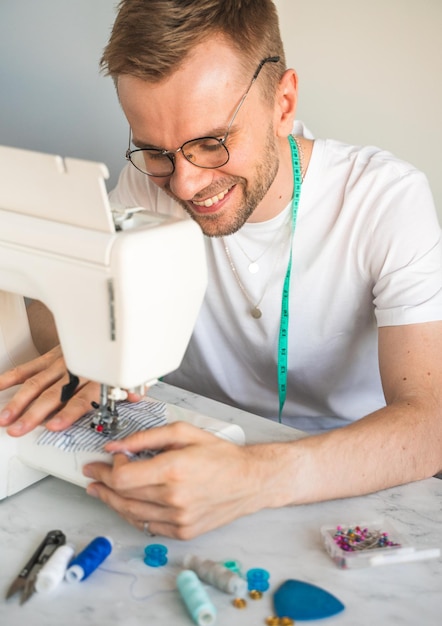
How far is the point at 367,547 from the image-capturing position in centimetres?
134

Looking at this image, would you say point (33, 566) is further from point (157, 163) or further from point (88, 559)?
point (157, 163)

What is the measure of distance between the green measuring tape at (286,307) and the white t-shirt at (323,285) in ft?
0.05

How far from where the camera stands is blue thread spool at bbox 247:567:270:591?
125cm

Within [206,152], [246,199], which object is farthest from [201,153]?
[246,199]

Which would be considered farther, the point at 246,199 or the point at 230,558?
the point at 246,199

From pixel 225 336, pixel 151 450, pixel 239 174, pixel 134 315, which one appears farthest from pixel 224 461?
pixel 225 336

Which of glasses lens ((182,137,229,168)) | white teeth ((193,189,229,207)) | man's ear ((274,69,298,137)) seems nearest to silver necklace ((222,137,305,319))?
man's ear ((274,69,298,137))

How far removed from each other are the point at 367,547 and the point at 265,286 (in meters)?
0.96

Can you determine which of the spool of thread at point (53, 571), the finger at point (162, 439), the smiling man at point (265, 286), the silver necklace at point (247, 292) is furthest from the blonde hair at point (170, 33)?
the spool of thread at point (53, 571)

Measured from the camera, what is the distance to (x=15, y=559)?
132 cm

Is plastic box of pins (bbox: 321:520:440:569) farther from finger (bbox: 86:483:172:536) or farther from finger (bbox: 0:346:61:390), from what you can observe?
finger (bbox: 0:346:61:390)

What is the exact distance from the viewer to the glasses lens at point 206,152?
1777 millimetres

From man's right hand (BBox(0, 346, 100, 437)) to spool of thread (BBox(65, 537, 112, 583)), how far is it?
0.27 meters

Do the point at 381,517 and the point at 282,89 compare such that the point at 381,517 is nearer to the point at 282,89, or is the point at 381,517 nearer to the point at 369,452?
the point at 369,452
